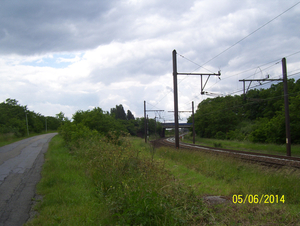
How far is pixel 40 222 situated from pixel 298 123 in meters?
32.6

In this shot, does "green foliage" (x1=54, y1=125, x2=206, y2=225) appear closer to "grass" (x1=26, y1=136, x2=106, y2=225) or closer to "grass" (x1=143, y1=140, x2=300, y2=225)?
"grass" (x1=26, y1=136, x2=106, y2=225)

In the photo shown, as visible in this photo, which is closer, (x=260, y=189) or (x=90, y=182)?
(x=260, y=189)

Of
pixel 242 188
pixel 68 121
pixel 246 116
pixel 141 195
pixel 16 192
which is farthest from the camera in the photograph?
pixel 246 116

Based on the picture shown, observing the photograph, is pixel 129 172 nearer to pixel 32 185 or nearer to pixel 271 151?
pixel 32 185

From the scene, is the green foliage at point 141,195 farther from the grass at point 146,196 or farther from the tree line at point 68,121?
the tree line at point 68,121

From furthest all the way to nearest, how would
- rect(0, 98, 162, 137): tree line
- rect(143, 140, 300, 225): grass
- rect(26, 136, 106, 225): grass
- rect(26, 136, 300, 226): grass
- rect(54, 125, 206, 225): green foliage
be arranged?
rect(0, 98, 162, 137): tree line, rect(26, 136, 106, 225): grass, rect(143, 140, 300, 225): grass, rect(26, 136, 300, 226): grass, rect(54, 125, 206, 225): green foliage

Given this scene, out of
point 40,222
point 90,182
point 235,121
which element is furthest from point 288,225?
point 235,121

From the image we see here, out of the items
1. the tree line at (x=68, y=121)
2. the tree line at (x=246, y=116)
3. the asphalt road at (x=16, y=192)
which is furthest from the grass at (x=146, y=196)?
the tree line at (x=246, y=116)

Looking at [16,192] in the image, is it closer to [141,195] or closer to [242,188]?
[141,195]

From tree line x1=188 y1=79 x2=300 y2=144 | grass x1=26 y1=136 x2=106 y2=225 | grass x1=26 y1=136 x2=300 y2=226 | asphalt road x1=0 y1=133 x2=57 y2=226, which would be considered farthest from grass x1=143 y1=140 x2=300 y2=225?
tree line x1=188 y1=79 x2=300 y2=144

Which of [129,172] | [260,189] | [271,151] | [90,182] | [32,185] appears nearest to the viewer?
[129,172]

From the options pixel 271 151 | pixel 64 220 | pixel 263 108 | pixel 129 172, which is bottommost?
pixel 271 151

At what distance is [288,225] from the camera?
13.3 ft

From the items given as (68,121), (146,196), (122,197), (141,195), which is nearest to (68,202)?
(122,197)
